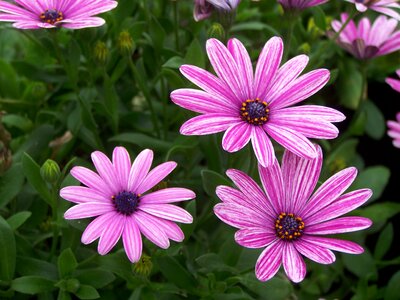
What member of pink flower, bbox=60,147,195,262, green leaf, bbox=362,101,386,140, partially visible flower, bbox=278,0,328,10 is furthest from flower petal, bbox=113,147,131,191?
green leaf, bbox=362,101,386,140

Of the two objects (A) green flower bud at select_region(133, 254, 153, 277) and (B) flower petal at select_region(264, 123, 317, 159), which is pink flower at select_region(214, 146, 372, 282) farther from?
(A) green flower bud at select_region(133, 254, 153, 277)

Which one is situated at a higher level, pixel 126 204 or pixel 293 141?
pixel 293 141

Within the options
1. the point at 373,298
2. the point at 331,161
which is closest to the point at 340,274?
the point at 373,298

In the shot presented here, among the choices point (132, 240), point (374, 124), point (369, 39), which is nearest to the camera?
point (132, 240)

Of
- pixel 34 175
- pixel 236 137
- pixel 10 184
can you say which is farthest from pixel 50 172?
pixel 236 137

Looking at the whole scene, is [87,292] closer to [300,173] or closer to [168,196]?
[168,196]

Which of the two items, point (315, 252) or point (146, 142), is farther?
point (146, 142)

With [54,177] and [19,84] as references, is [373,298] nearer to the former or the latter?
[54,177]
